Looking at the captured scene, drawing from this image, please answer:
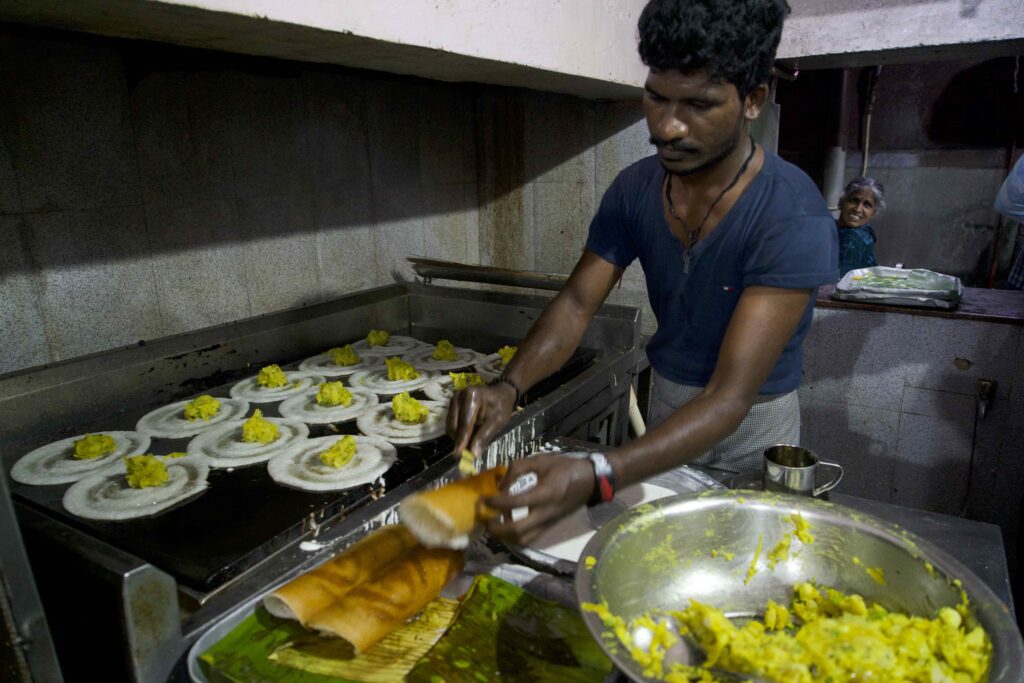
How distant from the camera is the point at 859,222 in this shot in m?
4.74

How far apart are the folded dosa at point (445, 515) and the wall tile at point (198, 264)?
6.48ft

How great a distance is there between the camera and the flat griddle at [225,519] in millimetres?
1479

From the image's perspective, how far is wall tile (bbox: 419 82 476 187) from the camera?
158 inches

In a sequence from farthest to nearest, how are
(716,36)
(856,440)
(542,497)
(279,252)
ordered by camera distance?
1. (856,440)
2. (279,252)
3. (716,36)
4. (542,497)

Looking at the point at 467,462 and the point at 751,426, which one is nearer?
the point at 467,462

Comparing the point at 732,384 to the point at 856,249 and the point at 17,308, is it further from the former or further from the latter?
the point at 856,249

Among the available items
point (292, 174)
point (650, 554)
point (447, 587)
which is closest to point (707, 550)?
point (650, 554)

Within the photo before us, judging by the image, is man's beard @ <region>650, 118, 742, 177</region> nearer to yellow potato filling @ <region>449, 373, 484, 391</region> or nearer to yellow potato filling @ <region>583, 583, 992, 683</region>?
yellow potato filling @ <region>583, 583, 992, 683</region>

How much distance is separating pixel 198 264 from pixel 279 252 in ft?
1.44

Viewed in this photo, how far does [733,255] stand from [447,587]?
1165 mm

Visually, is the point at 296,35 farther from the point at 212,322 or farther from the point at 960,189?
the point at 960,189

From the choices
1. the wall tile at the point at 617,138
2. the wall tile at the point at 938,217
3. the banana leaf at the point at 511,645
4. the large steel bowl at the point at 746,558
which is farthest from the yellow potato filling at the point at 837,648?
the wall tile at the point at 938,217

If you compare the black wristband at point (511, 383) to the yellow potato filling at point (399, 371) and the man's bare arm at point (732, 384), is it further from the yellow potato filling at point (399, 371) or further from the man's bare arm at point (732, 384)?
the yellow potato filling at point (399, 371)

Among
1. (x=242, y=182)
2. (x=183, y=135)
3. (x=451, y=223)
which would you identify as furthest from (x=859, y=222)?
(x=183, y=135)
